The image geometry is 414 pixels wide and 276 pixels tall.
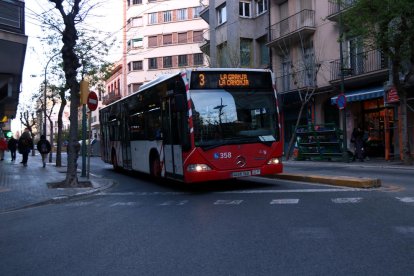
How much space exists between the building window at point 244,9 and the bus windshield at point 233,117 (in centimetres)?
2414

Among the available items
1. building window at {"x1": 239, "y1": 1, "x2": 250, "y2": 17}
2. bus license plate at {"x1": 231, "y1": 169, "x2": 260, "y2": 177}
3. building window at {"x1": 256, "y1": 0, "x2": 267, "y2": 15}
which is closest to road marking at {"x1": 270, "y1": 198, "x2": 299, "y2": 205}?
bus license plate at {"x1": 231, "y1": 169, "x2": 260, "y2": 177}

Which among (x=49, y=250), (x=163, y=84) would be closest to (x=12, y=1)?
(x=163, y=84)

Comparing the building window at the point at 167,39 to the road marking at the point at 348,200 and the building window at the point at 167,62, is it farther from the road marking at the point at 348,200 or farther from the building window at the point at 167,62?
the road marking at the point at 348,200

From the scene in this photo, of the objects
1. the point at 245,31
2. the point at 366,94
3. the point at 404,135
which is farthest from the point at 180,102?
the point at 245,31

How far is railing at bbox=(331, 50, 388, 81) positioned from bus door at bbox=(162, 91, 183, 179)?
1260cm

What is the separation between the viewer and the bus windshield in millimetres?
11086

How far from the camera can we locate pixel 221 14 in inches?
1433

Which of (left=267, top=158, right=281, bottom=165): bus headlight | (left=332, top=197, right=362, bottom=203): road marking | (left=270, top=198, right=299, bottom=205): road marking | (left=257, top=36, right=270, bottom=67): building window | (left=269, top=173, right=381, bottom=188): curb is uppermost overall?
(left=257, top=36, right=270, bottom=67): building window

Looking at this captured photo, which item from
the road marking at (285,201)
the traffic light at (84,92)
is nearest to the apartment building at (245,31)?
the traffic light at (84,92)

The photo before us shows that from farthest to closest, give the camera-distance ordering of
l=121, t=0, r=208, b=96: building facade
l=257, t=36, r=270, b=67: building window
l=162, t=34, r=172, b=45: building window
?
l=162, t=34, r=172, b=45: building window < l=121, t=0, r=208, b=96: building facade < l=257, t=36, r=270, b=67: building window

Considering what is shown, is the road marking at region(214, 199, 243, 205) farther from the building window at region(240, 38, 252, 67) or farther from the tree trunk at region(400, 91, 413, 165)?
the building window at region(240, 38, 252, 67)

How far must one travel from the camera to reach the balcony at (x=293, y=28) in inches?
1097

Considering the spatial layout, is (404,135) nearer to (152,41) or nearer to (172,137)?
(172,137)

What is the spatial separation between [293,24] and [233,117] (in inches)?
782
